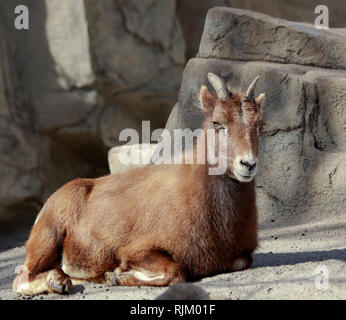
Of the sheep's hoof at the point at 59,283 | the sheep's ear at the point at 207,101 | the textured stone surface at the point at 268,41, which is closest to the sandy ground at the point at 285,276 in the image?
the sheep's hoof at the point at 59,283

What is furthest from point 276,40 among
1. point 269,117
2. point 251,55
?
point 269,117

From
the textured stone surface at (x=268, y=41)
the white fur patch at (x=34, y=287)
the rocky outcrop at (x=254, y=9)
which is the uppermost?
the rocky outcrop at (x=254, y=9)

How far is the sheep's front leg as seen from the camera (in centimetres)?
513

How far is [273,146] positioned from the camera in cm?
772

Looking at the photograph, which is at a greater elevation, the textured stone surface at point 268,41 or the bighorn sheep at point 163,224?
the textured stone surface at point 268,41

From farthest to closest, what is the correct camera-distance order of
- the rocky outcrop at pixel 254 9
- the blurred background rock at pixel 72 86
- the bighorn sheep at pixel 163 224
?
the rocky outcrop at pixel 254 9, the blurred background rock at pixel 72 86, the bighorn sheep at pixel 163 224

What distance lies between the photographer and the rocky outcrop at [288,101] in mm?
7492

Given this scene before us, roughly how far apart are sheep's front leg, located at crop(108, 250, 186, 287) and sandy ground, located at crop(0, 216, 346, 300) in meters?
0.10

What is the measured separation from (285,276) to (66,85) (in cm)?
713

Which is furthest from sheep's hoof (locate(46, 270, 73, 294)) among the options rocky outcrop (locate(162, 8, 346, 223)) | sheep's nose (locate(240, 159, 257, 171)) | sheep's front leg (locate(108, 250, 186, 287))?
rocky outcrop (locate(162, 8, 346, 223))

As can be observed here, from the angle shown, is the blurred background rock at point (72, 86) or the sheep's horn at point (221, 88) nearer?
the sheep's horn at point (221, 88)

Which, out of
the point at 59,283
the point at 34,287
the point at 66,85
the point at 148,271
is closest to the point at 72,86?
the point at 66,85

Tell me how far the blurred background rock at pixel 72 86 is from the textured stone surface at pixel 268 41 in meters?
3.58

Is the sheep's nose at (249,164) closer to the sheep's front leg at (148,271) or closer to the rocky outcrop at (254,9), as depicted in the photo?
the sheep's front leg at (148,271)
